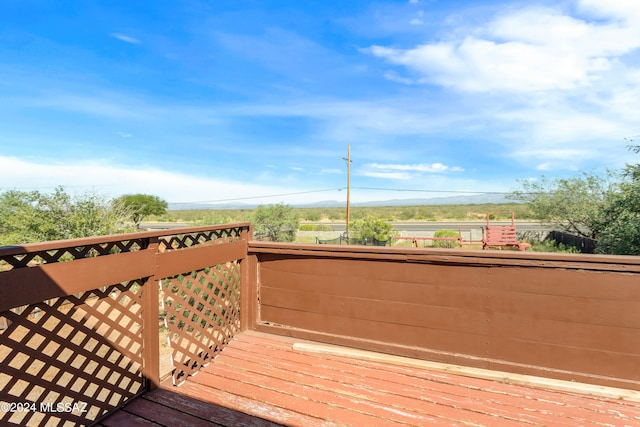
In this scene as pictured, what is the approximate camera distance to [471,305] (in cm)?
251

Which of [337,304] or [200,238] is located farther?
[337,304]

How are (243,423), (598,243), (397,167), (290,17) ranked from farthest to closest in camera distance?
(397,167)
(290,17)
(598,243)
(243,423)

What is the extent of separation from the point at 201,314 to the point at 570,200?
17.9 metres

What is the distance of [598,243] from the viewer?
30.7 ft

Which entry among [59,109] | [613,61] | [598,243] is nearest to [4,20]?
[59,109]

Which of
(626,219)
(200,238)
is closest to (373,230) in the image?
(626,219)

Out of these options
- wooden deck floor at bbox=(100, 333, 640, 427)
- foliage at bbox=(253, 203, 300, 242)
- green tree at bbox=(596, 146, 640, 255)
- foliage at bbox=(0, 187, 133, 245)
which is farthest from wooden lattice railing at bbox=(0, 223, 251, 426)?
foliage at bbox=(253, 203, 300, 242)

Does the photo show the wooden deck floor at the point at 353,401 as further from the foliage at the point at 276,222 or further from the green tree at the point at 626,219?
the foliage at the point at 276,222

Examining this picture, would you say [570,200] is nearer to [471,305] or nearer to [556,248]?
[556,248]

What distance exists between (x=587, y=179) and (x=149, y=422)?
1870cm

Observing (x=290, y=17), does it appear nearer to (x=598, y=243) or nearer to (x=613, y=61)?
(x=598, y=243)

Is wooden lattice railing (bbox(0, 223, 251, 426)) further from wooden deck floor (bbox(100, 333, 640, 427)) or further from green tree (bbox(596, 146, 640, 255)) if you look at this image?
green tree (bbox(596, 146, 640, 255))

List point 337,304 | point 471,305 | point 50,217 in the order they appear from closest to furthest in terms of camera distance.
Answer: point 471,305 → point 337,304 → point 50,217

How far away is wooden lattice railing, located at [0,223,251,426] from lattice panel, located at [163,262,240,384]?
0.01m
